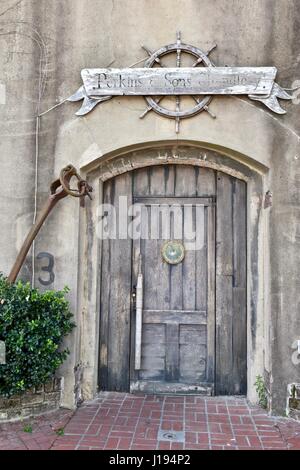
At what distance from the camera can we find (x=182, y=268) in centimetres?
459

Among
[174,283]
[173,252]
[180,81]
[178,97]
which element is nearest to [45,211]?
[173,252]

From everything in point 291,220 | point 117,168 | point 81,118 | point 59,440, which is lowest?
point 59,440

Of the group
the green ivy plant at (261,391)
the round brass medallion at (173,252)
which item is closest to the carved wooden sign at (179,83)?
the round brass medallion at (173,252)

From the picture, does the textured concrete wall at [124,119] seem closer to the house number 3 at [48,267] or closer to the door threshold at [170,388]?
the house number 3 at [48,267]

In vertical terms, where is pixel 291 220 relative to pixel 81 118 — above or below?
below

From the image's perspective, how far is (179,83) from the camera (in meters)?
4.20

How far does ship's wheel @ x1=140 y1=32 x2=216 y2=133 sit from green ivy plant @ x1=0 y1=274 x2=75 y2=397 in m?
2.20

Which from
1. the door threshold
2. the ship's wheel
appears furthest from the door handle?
the ship's wheel

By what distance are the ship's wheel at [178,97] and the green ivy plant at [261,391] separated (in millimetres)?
2797

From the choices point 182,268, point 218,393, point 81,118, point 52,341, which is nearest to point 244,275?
point 182,268

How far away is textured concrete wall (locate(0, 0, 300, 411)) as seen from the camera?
163 inches

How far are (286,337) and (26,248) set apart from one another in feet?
9.13

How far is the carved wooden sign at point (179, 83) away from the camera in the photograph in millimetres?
4133

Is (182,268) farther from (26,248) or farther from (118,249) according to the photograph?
(26,248)
